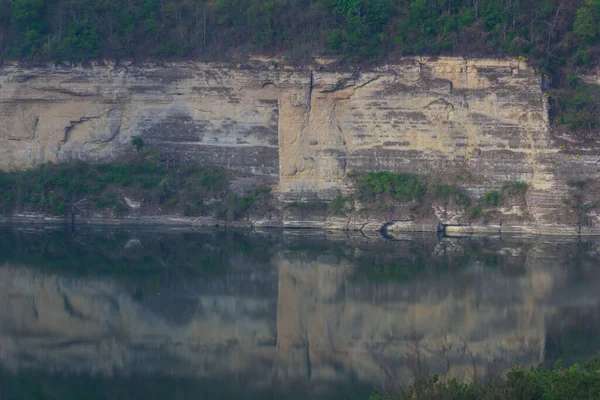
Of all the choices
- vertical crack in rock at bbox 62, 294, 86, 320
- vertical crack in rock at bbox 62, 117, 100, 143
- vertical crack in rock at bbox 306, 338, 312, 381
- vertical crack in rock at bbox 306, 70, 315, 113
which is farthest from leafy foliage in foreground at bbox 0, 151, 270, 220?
vertical crack in rock at bbox 306, 338, 312, 381

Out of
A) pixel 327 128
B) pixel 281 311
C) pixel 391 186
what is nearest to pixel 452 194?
pixel 391 186

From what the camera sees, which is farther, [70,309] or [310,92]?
[310,92]

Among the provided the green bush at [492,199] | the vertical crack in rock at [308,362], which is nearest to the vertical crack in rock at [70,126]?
the green bush at [492,199]

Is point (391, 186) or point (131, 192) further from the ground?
point (391, 186)

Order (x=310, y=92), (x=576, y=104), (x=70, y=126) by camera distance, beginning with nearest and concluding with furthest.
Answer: (x=576, y=104), (x=310, y=92), (x=70, y=126)

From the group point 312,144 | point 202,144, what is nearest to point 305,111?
point 312,144

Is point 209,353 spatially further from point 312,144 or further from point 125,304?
point 312,144

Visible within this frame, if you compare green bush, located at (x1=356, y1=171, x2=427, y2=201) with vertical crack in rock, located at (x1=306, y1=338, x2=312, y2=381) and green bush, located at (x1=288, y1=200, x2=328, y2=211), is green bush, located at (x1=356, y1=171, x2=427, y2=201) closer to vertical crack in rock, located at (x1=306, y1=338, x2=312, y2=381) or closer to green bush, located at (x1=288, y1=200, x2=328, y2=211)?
green bush, located at (x1=288, y1=200, x2=328, y2=211)

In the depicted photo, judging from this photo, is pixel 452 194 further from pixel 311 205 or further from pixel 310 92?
pixel 310 92
